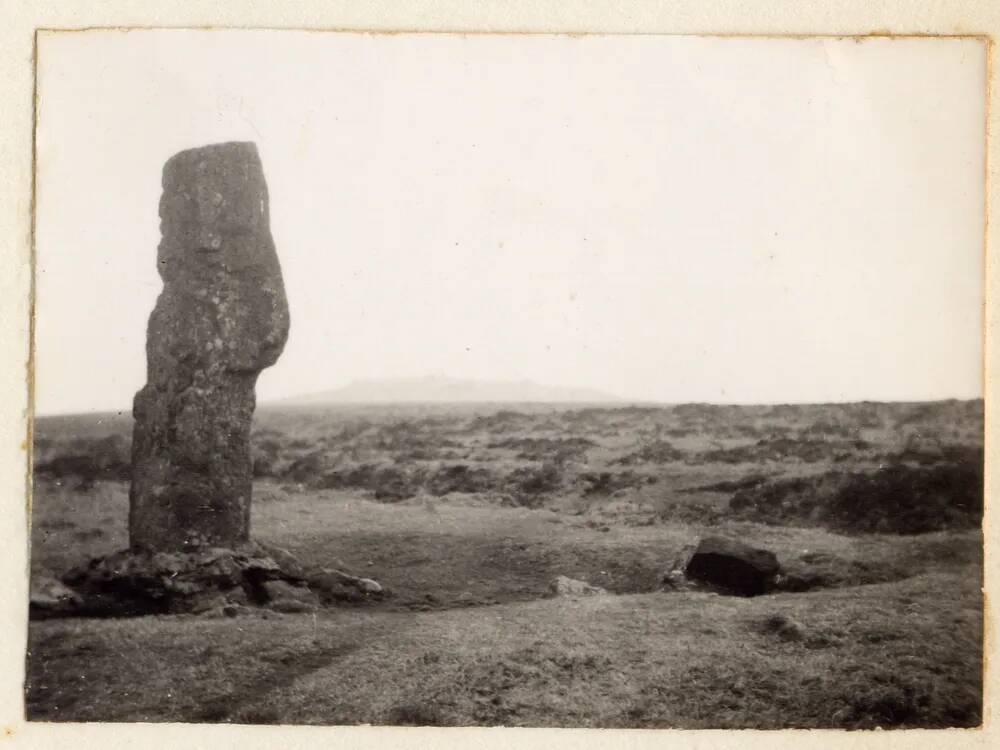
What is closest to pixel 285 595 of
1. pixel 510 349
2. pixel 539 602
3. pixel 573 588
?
pixel 539 602

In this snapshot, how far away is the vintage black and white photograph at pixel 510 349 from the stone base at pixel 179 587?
2 cm

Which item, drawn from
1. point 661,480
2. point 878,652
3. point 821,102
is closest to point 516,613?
point 661,480

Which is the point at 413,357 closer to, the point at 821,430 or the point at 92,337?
the point at 92,337

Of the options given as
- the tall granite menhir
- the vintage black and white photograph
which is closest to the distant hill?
the vintage black and white photograph

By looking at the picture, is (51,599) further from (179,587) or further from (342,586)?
(342,586)

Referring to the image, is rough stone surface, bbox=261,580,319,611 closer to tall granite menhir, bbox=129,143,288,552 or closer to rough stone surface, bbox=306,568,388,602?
rough stone surface, bbox=306,568,388,602

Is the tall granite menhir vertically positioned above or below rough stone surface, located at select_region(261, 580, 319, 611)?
above

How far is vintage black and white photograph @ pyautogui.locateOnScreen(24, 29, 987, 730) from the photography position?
7.79 m

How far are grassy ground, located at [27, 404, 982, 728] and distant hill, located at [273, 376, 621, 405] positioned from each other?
133 millimetres

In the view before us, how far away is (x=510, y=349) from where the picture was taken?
809cm

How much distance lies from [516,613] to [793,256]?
3.64 meters

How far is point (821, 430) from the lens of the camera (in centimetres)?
805

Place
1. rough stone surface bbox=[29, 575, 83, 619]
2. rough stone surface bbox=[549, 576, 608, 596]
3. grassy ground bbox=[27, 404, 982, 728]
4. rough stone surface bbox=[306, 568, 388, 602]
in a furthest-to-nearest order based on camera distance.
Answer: rough stone surface bbox=[306, 568, 388, 602] < rough stone surface bbox=[549, 576, 608, 596] < rough stone surface bbox=[29, 575, 83, 619] < grassy ground bbox=[27, 404, 982, 728]

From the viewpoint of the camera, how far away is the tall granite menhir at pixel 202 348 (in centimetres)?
793
